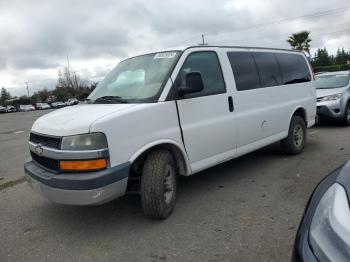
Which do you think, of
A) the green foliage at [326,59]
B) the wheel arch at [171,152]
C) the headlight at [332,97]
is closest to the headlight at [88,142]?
the wheel arch at [171,152]

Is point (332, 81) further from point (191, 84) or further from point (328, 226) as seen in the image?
point (328, 226)

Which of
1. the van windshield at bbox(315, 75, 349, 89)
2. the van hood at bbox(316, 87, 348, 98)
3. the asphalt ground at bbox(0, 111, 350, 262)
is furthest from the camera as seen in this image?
the van windshield at bbox(315, 75, 349, 89)

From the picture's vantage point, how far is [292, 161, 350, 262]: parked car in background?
1.63m

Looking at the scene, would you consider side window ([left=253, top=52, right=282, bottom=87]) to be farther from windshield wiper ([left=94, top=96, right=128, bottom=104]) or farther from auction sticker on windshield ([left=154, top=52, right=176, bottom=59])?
windshield wiper ([left=94, top=96, right=128, bottom=104])

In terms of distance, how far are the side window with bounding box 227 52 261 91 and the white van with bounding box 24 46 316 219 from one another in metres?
0.02

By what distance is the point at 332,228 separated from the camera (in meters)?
1.73

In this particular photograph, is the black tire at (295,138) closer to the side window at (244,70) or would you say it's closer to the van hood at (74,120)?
the side window at (244,70)

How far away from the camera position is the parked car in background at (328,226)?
1631mm

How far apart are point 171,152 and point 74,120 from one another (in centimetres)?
121

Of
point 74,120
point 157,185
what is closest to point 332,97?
point 157,185

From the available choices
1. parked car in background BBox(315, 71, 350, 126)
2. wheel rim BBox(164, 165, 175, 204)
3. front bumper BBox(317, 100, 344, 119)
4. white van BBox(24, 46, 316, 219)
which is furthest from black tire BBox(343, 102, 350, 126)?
wheel rim BBox(164, 165, 175, 204)

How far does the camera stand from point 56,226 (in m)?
4.29

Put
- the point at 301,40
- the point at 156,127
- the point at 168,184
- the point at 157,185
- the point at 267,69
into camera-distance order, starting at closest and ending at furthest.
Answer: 1. the point at 157,185
2. the point at 156,127
3. the point at 168,184
4. the point at 267,69
5. the point at 301,40

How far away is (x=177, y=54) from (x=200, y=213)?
77.4 inches
